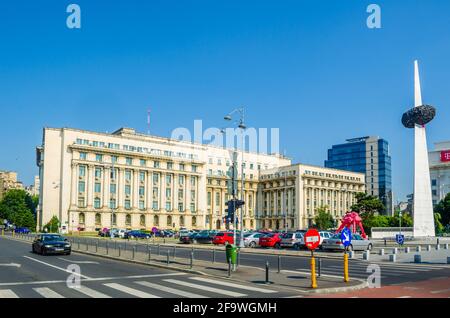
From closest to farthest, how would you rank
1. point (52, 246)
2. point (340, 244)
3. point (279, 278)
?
1. point (279, 278)
2. point (52, 246)
3. point (340, 244)

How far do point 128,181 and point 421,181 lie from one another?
68411 millimetres

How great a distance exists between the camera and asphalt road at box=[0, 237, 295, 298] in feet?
48.8

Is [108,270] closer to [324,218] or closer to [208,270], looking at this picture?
[208,270]

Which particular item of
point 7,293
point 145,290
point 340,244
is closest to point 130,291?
point 145,290

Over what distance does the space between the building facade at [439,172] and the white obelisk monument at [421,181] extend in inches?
3541

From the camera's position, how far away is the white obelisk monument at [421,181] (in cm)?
5744

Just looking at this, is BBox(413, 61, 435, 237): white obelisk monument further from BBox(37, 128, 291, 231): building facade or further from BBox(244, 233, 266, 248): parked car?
BBox(37, 128, 291, 231): building facade

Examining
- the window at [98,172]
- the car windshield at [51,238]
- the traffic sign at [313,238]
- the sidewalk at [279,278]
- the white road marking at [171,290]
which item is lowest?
the sidewalk at [279,278]

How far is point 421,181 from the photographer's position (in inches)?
2277

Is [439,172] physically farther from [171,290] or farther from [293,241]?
[171,290]

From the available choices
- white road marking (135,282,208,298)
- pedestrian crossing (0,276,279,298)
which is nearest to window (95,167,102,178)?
pedestrian crossing (0,276,279,298)

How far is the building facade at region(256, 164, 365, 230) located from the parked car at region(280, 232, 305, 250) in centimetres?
7471

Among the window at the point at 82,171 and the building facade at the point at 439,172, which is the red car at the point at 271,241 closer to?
the window at the point at 82,171

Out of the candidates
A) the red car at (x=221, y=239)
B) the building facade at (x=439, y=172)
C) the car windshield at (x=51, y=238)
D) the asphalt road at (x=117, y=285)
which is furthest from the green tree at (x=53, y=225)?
the building facade at (x=439, y=172)
